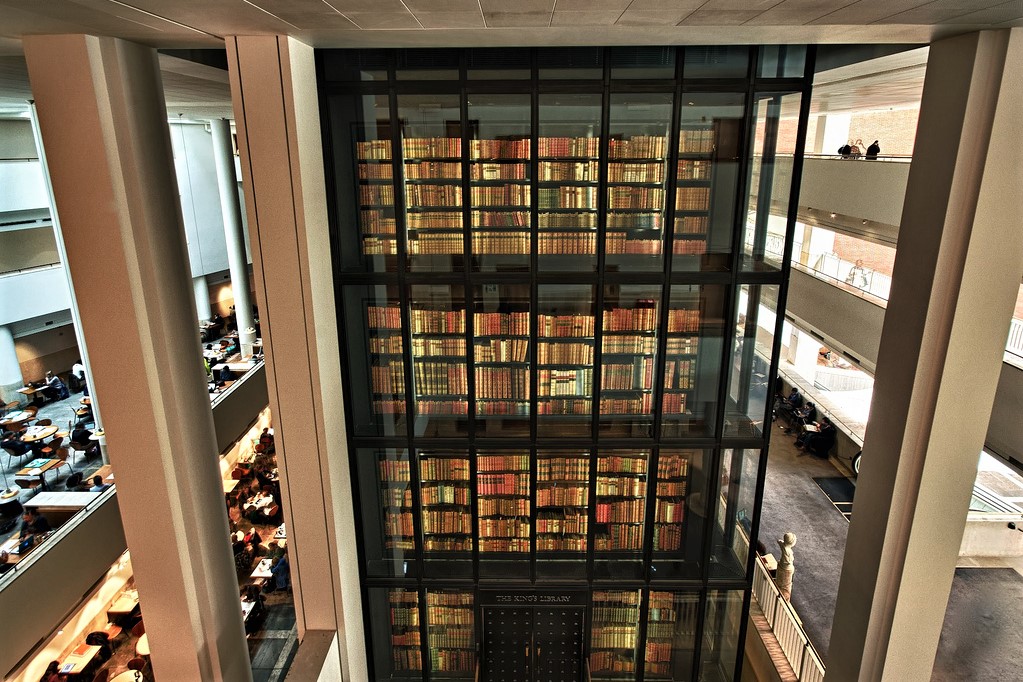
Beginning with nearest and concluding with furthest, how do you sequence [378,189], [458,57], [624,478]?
[458,57]
[378,189]
[624,478]

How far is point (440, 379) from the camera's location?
13.2 ft

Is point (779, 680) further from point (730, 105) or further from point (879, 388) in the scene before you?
point (730, 105)

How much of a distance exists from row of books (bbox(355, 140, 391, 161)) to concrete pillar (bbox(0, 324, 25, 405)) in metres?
10.9

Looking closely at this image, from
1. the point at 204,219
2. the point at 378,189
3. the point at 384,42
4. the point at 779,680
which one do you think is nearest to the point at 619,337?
the point at 378,189

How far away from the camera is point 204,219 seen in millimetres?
15234

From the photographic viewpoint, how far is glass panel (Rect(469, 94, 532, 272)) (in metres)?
3.58

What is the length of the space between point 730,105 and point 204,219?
49.6 feet

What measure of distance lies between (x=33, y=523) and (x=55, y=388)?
5.69m

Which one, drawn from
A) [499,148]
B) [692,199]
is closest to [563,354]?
[692,199]

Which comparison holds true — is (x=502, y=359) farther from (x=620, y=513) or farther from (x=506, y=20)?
(x=506, y=20)

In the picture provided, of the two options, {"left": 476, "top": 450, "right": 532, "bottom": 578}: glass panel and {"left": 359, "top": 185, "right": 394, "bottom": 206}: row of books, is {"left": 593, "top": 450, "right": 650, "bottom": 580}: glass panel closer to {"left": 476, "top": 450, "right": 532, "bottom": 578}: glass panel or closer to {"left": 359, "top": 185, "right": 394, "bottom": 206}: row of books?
{"left": 476, "top": 450, "right": 532, "bottom": 578}: glass panel

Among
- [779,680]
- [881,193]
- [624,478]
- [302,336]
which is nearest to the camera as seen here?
[302,336]

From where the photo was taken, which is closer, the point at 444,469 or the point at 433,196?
the point at 433,196

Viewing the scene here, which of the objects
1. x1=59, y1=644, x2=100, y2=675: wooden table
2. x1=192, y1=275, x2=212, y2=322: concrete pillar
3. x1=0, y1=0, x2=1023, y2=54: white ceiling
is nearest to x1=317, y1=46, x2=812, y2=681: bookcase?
x1=0, y1=0, x2=1023, y2=54: white ceiling
